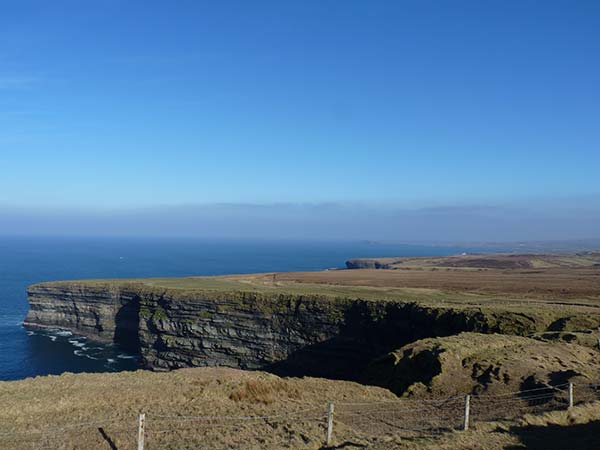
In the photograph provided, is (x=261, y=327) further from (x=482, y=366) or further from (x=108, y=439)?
(x=108, y=439)

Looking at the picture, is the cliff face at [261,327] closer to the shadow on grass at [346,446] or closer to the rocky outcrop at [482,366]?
the rocky outcrop at [482,366]

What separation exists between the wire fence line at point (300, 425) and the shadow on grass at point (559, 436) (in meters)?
2.00

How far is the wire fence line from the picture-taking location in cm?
1631

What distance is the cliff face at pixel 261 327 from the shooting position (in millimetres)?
58656

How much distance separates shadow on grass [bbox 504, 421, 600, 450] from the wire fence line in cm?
200

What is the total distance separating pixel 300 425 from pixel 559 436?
9292 millimetres

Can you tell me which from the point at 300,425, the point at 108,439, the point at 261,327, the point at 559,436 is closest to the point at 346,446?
the point at 300,425

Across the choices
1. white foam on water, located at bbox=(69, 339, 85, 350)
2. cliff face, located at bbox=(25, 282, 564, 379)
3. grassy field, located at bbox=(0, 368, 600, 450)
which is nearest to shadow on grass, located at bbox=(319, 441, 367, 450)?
grassy field, located at bbox=(0, 368, 600, 450)

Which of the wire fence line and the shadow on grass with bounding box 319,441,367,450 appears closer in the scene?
the shadow on grass with bounding box 319,441,367,450

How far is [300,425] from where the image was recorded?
17.9 metres

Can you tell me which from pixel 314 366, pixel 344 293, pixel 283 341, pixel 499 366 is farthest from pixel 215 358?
pixel 499 366

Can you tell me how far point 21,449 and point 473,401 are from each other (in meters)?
20.1

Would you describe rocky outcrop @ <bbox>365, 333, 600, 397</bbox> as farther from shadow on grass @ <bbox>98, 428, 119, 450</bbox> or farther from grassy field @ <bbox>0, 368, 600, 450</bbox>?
shadow on grass @ <bbox>98, 428, 119, 450</bbox>

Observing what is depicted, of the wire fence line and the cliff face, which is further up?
the wire fence line
